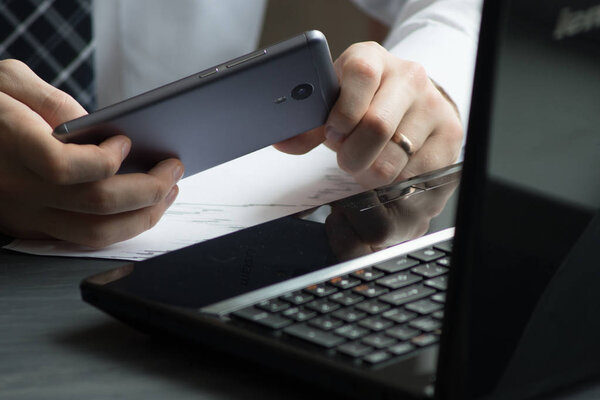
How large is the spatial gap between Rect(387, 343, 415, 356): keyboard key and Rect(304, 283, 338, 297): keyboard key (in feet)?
0.16

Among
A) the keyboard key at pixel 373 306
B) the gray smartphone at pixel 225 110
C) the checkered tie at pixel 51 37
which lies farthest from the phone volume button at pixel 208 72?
the checkered tie at pixel 51 37

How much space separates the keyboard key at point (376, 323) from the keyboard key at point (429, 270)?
5 centimetres

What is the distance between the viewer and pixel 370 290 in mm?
286

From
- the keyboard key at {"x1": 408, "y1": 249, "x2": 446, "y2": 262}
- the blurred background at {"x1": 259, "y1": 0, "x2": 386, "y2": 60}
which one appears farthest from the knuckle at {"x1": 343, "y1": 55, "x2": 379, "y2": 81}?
the blurred background at {"x1": 259, "y1": 0, "x2": 386, "y2": 60}

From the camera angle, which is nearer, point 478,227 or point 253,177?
point 478,227

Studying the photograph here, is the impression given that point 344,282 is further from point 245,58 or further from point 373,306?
point 245,58

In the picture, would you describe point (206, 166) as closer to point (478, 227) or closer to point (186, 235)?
point (186, 235)

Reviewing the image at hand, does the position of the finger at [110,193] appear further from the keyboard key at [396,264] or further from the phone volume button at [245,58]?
the keyboard key at [396,264]

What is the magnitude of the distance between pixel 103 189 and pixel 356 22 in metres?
1.51

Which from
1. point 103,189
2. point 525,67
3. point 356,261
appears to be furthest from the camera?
point 103,189

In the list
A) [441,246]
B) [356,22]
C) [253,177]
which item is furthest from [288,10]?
[441,246]

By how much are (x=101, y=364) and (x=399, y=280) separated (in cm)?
12

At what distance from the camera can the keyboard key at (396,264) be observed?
31 cm

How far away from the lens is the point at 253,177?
1.97 ft
